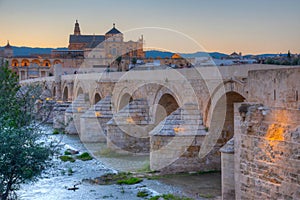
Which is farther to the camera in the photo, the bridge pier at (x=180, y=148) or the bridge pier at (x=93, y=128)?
the bridge pier at (x=93, y=128)

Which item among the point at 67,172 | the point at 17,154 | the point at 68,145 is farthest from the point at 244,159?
the point at 68,145

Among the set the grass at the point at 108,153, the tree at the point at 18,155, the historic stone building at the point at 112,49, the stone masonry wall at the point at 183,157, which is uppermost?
the historic stone building at the point at 112,49

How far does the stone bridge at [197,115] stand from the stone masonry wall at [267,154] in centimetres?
1

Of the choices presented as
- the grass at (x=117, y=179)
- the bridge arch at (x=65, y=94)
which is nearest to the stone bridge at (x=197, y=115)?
the grass at (x=117, y=179)

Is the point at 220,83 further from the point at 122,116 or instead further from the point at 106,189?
the point at 122,116

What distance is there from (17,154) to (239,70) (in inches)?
183

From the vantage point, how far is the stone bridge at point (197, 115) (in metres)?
6.44

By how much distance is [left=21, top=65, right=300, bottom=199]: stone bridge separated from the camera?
21.1ft

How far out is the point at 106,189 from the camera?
30.0 ft

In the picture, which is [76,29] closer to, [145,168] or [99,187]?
[145,168]

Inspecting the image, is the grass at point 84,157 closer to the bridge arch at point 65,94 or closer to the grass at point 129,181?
the grass at point 129,181

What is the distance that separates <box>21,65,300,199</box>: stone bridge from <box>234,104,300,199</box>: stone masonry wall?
1 centimetres

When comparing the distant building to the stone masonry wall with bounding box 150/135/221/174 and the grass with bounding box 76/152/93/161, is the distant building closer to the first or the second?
the grass with bounding box 76/152/93/161

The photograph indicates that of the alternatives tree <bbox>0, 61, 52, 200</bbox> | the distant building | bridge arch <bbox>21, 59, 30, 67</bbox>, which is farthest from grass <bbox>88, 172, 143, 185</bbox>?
bridge arch <bbox>21, 59, 30, 67</bbox>
